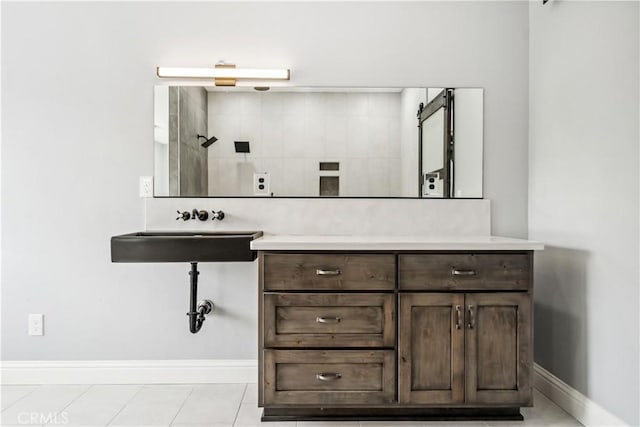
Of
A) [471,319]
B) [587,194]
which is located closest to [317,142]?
[471,319]

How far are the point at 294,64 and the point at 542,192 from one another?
1560 millimetres

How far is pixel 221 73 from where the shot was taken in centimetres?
233

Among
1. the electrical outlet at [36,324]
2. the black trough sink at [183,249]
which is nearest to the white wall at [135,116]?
the electrical outlet at [36,324]

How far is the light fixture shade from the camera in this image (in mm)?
2322

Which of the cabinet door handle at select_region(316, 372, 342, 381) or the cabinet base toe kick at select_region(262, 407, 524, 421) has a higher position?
the cabinet door handle at select_region(316, 372, 342, 381)

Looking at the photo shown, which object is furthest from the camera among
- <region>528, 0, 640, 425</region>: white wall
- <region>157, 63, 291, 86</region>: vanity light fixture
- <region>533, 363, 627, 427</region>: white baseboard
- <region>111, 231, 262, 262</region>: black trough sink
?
<region>157, 63, 291, 86</region>: vanity light fixture

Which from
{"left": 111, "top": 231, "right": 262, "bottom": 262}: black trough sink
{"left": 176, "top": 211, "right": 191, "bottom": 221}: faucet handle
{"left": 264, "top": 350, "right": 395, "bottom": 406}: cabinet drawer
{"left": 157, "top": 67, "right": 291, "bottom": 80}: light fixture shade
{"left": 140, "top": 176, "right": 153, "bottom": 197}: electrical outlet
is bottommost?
{"left": 264, "top": 350, "right": 395, "bottom": 406}: cabinet drawer

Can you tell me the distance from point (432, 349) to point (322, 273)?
0.59 meters

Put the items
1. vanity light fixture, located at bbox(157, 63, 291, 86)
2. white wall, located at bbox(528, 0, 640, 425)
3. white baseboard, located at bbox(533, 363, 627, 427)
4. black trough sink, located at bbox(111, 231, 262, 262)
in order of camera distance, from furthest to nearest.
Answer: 1. vanity light fixture, located at bbox(157, 63, 291, 86)
2. black trough sink, located at bbox(111, 231, 262, 262)
3. white baseboard, located at bbox(533, 363, 627, 427)
4. white wall, located at bbox(528, 0, 640, 425)

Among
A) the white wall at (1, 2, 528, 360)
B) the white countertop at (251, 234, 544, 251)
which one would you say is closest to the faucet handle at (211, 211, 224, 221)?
the white wall at (1, 2, 528, 360)

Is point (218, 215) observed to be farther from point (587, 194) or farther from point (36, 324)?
point (587, 194)

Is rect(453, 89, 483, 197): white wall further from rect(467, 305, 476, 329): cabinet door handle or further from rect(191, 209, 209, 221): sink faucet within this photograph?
rect(191, 209, 209, 221): sink faucet

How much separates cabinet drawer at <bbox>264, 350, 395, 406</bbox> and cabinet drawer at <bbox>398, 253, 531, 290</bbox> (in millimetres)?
358

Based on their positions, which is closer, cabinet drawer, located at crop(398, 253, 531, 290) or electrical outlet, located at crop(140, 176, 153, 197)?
cabinet drawer, located at crop(398, 253, 531, 290)
